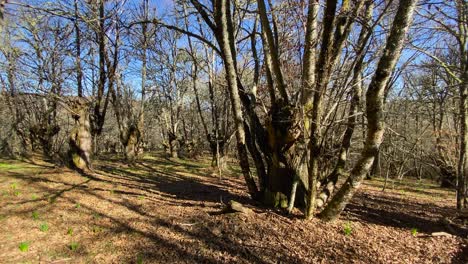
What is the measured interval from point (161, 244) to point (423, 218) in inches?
224

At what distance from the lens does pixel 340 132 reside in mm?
7758

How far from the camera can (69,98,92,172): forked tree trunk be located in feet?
30.8

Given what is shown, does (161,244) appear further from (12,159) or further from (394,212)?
(12,159)

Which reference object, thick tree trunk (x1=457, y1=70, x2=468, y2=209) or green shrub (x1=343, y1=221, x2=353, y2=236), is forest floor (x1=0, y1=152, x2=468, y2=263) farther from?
thick tree trunk (x1=457, y1=70, x2=468, y2=209)

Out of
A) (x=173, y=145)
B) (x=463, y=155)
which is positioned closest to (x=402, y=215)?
(x=463, y=155)

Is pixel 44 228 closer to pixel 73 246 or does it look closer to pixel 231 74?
pixel 73 246

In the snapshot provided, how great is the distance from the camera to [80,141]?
9406mm

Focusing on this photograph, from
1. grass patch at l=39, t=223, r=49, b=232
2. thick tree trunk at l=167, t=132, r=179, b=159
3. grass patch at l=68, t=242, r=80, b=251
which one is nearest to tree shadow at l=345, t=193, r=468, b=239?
grass patch at l=68, t=242, r=80, b=251

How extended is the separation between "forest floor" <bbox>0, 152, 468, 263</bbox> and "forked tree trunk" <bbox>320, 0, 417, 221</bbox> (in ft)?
1.66

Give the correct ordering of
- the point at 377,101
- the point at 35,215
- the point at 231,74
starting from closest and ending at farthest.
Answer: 1. the point at 377,101
2. the point at 35,215
3. the point at 231,74

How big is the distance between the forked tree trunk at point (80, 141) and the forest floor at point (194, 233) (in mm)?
2626

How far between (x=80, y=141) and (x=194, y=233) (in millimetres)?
6840

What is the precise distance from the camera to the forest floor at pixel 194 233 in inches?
153

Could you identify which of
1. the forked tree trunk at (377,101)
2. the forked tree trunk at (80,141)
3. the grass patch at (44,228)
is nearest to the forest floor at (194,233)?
the grass patch at (44,228)
